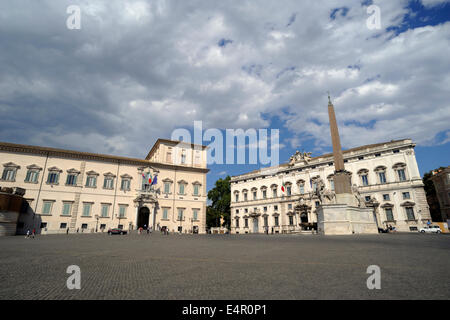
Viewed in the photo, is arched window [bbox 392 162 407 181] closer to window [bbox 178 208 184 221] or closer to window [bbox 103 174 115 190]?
window [bbox 178 208 184 221]

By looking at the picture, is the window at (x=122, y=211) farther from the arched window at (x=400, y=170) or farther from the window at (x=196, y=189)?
the arched window at (x=400, y=170)

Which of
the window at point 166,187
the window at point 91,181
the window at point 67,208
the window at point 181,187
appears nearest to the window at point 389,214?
the window at point 181,187

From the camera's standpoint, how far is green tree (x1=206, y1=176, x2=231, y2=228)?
5744 centimetres

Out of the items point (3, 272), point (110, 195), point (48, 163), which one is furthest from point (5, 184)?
point (3, 272)

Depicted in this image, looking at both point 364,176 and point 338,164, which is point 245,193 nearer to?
point 364,176

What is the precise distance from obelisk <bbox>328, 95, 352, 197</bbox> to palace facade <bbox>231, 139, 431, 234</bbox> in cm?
120

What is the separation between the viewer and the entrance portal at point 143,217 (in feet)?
114

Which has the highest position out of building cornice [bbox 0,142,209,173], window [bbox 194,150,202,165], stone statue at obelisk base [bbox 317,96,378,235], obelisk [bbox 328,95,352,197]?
window [bbox 194,150,202,165]

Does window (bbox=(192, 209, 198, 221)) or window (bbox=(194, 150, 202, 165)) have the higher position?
window (bbox=(194, 150, 202, 165))

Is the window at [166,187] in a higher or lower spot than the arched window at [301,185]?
lower

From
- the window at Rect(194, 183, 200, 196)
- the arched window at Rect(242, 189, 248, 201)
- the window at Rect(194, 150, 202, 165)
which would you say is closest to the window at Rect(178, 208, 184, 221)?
the window at Rect(194, 183, 200, 196)

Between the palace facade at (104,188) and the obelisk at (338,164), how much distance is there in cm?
2304
